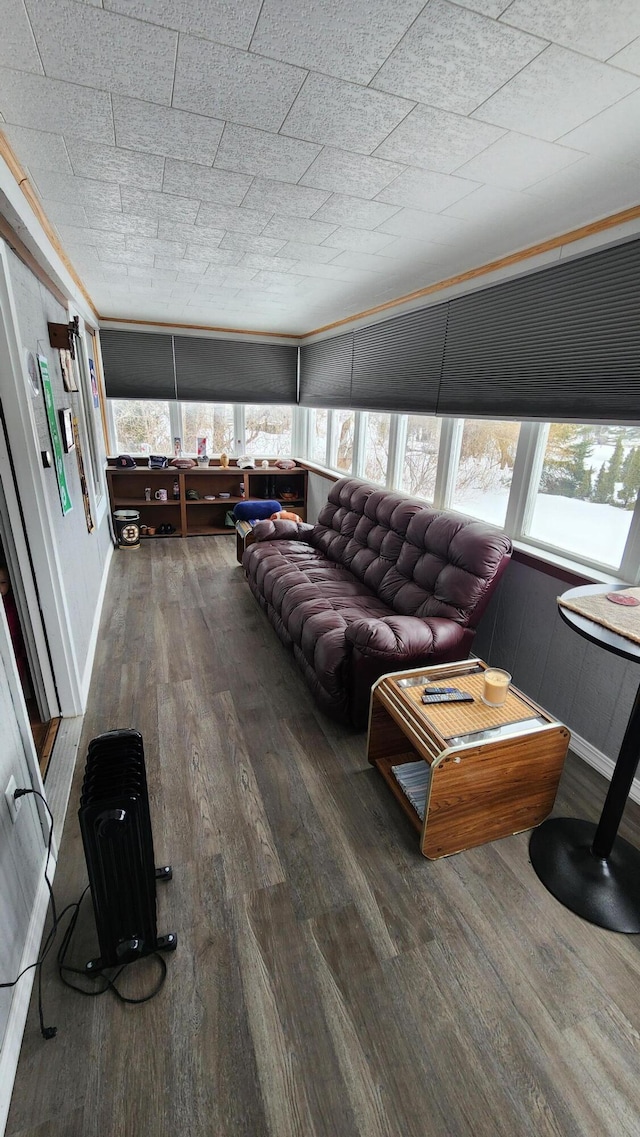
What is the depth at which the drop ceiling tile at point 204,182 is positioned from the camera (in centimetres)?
171

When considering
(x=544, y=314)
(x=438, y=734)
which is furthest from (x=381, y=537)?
(x=438, y=734)

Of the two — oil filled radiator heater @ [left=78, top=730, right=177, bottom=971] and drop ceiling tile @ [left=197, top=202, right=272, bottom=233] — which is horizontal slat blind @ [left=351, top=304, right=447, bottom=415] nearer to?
drop ceiling tile @ [left=197, top=202, right=272, bottom=233]

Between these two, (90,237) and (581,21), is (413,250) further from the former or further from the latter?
(90,237)

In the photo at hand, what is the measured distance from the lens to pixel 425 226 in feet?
6.97

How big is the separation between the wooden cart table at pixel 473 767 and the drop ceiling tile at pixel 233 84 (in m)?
1.92

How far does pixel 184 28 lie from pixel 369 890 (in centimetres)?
237

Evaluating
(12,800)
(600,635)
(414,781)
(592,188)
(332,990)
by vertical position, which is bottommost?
(332,990)

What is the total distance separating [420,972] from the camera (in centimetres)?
133

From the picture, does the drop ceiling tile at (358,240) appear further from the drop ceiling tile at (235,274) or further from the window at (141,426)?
the window at (141,426)

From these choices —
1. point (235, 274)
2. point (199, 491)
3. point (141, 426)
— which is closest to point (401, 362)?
point (235, 274)

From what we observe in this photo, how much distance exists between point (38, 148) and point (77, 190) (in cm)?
35

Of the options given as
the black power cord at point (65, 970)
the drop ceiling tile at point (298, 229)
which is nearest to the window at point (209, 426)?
the drop ceiling tile at point (298, 229)

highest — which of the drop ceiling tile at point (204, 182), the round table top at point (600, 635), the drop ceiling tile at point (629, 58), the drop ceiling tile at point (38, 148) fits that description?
the drop ceiling tile at point (38, 148)

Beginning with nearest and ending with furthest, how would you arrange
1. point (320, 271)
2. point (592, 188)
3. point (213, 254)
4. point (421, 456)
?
point (592, 188) → point (213, 254) → point (320, 271) → point (421, 456)
